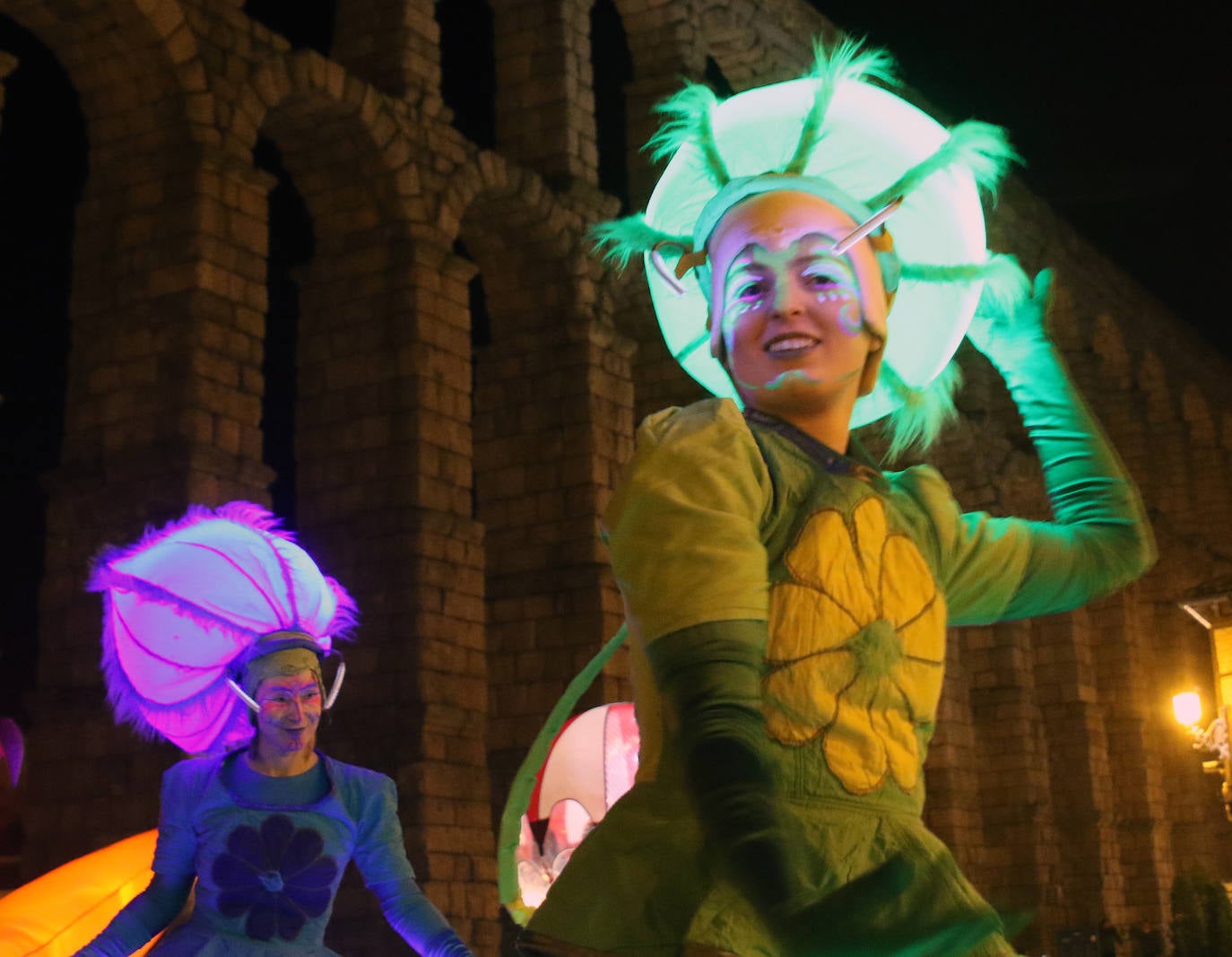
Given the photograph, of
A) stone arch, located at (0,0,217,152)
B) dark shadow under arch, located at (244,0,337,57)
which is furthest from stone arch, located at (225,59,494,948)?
dark shadow under arch, located at (244,0,337,57)

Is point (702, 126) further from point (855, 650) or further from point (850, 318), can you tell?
point (855, 650)

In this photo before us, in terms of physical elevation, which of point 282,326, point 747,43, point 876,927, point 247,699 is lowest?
point 876,927

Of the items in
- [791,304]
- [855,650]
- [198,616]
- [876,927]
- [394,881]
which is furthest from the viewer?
[198,616]

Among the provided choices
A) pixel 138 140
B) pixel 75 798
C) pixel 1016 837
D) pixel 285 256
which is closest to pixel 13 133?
pixel 285 256

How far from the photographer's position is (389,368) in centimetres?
1235

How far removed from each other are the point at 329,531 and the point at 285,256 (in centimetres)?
635

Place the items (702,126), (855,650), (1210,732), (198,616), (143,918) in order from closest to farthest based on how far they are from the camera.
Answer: (855,650) < (702,126) < (143,918) < (198,616) < (1210,732)

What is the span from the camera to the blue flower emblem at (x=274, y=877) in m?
3.88

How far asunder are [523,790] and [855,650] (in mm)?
741

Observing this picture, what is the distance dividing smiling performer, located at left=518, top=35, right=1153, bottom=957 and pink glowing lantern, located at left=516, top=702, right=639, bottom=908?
4141 millimetres

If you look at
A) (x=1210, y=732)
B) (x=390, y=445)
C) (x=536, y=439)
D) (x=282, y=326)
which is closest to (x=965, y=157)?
(x=390, y=445)

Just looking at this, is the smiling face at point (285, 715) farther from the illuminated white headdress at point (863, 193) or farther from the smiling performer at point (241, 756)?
the illuminated white headdress at point (863, 193)

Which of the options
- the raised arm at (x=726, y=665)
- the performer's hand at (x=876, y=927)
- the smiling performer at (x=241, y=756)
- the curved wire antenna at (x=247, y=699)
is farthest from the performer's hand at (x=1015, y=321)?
the curved wire antenna at (x=247, y=699)

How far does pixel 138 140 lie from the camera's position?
11031 millimetres
